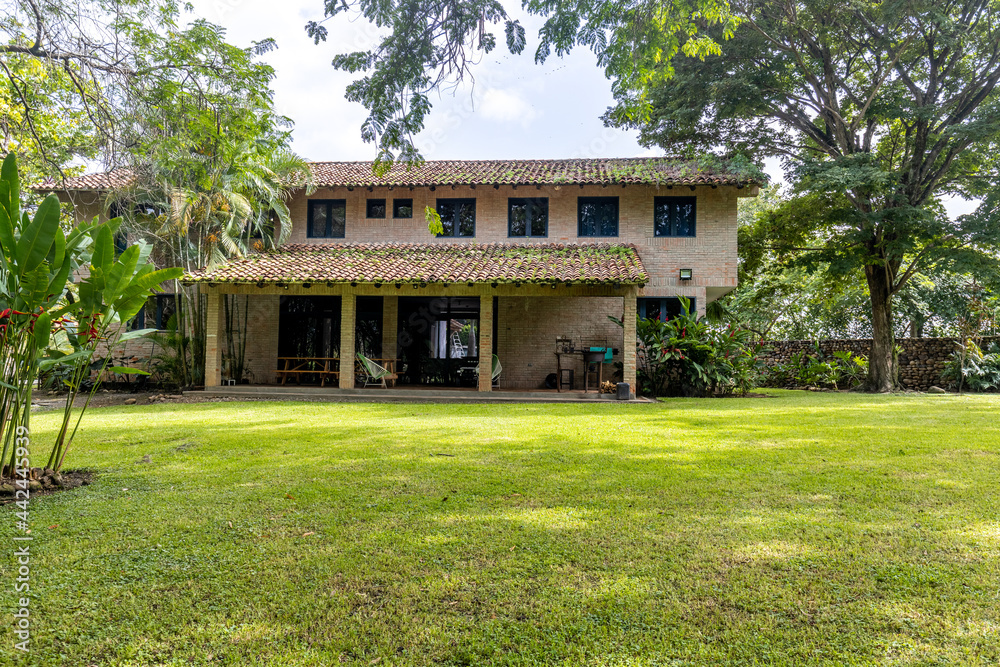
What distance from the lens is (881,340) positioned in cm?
1683

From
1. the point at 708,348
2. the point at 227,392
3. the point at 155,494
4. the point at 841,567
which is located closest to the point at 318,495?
the point at 155,494

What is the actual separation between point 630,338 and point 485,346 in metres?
3.34

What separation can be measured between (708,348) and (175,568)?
42.9ft

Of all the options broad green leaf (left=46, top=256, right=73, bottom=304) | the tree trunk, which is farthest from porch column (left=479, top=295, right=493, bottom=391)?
the tree trunk

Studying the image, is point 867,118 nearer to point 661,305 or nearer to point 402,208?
point 661,305

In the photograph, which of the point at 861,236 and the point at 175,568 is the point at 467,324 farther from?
the point at 175,568

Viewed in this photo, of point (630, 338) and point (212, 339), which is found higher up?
point (630, 338)

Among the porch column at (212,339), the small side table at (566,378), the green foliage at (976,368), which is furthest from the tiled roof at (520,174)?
the green foliage at (976,368)

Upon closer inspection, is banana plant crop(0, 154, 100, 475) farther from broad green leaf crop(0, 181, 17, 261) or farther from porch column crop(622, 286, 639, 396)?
porch column crop(622, 286, 639, 396)

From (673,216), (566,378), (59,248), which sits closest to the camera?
(59,248)

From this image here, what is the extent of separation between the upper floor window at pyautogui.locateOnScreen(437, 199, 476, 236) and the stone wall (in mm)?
10042

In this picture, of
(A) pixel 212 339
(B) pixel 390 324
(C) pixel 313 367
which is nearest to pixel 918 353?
(B) pixel 390 324

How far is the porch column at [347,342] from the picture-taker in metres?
14.1

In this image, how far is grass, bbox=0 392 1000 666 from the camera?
2166 mm
